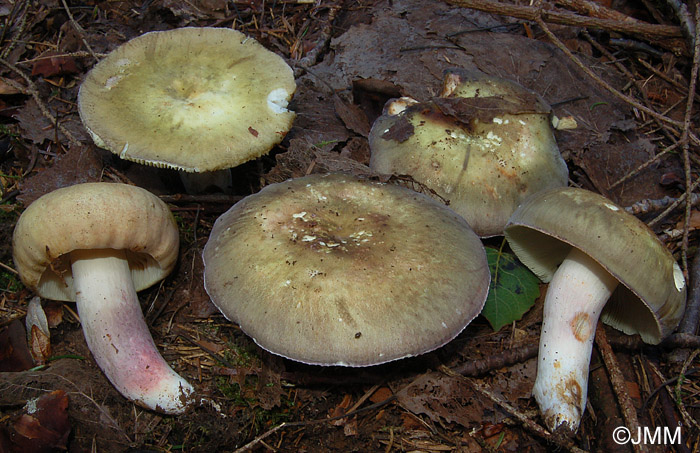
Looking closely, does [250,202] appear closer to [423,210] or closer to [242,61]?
[423,210]

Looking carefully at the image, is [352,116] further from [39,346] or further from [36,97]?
[39,346]

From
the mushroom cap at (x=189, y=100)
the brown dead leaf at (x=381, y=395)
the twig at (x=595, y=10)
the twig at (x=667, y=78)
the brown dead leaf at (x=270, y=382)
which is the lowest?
the brown dead leaf at (x=381, y=395)

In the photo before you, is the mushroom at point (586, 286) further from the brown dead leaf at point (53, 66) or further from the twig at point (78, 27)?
the brown dead leaf at point (53, 66)

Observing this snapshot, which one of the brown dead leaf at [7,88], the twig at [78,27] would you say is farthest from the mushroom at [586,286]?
the brown dead leaf at [7,88]

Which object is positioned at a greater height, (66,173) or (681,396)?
(66,173)

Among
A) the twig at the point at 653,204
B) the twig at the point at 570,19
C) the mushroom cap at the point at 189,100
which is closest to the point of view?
the mushroom cap at the point at 189,100

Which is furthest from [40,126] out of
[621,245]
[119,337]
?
[621,245]

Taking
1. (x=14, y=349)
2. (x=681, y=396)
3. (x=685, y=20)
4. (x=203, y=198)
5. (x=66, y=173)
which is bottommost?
(x=681, y=396)
